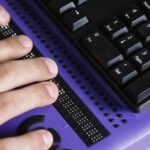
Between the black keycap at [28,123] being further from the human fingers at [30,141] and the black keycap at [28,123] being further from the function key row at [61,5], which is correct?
the function key row at [61,5]

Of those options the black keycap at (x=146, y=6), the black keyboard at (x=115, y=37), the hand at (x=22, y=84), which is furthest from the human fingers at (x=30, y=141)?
the black keycap at (x=146, y=6)

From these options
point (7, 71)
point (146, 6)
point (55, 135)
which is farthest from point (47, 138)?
point (146, 6)

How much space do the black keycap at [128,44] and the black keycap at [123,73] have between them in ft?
0.06

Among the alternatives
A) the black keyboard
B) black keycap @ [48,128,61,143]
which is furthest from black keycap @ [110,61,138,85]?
black keycap @ [48,128,61,143]

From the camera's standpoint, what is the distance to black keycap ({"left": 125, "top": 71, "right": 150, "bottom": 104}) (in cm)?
47

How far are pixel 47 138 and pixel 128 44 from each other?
Answer: 16 cm

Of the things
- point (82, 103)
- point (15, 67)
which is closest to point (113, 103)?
point (82, 103)

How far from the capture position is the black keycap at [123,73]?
48 centimetres

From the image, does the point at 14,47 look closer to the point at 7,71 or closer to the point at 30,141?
the point at 7,71

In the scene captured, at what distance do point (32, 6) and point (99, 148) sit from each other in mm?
242

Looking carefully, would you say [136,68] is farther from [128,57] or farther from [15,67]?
[15,67]

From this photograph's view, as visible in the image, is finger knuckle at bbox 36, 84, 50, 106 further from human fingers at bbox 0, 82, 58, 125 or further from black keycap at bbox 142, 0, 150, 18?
black keycap at bbox 142, 0, 150, 18

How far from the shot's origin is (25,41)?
532mm

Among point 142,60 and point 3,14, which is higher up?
point 3,14
